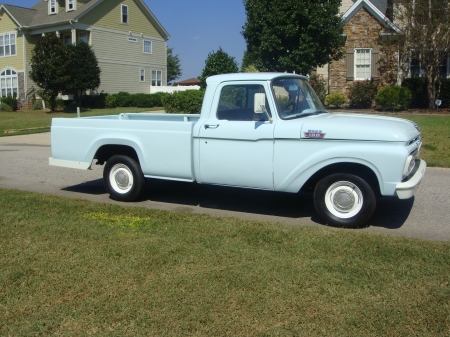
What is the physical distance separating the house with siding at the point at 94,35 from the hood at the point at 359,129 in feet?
109

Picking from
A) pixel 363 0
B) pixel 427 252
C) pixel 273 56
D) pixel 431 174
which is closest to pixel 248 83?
pixel 427 252

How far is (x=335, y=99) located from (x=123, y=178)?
21.1 m

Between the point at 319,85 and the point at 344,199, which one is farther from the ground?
the point at 319,85

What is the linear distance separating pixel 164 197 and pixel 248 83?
2.56 metres

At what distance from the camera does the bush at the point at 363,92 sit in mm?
27469

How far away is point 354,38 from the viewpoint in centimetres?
2820

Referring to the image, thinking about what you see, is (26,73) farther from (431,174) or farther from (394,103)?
(431,174)

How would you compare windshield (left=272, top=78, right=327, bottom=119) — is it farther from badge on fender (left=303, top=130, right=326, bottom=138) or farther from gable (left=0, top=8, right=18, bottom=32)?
gable (left=0, top=8, right=18, bottom=32)

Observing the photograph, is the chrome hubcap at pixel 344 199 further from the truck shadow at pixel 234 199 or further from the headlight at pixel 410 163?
the truck shadow at pixel 234 199

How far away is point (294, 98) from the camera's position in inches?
285

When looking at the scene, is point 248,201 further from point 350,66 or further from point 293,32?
point 350,66

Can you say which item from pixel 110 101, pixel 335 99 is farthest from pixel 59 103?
pixel 335 99

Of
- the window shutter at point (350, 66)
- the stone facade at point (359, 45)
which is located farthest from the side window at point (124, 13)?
the window shutter at point (350, 66)

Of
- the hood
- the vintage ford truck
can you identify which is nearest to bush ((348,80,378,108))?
the vintage ford truck
